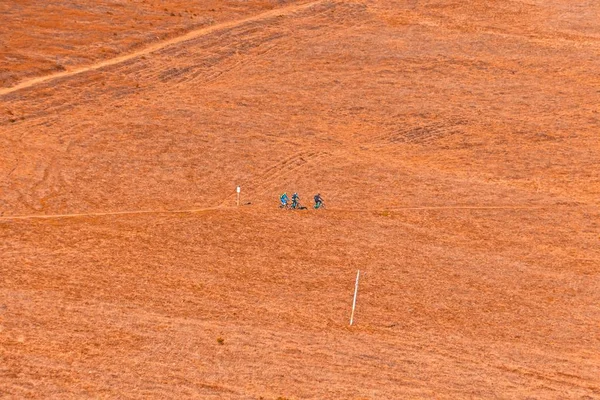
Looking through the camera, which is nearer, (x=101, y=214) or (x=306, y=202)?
(x=101, y=214)

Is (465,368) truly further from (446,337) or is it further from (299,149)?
(299,149)

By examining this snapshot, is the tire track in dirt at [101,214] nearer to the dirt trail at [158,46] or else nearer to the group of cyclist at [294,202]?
the group of cyclist at [294,202]

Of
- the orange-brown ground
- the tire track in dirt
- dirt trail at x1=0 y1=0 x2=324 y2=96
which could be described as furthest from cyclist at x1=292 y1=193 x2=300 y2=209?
dirt trail at x1=0 y1=0 x2=324 y2=96

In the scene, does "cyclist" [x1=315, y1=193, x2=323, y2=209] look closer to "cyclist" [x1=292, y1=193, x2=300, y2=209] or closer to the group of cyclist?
the group of cyclist

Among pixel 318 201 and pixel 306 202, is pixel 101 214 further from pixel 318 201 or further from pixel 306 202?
pixel 318 201

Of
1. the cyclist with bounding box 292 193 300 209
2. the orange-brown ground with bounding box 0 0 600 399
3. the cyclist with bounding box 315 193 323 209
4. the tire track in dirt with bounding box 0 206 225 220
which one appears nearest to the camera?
the orange-brown ground with bounding box 0 0 600 399

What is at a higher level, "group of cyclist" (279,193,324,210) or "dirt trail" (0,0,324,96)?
"dirt trail" (0,0,324,96)

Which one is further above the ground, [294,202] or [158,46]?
[158,46]

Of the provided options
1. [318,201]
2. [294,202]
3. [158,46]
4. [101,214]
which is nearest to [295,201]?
[294,202]

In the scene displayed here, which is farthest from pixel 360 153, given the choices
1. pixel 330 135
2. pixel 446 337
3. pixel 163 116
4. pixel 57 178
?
pixel 446 337
